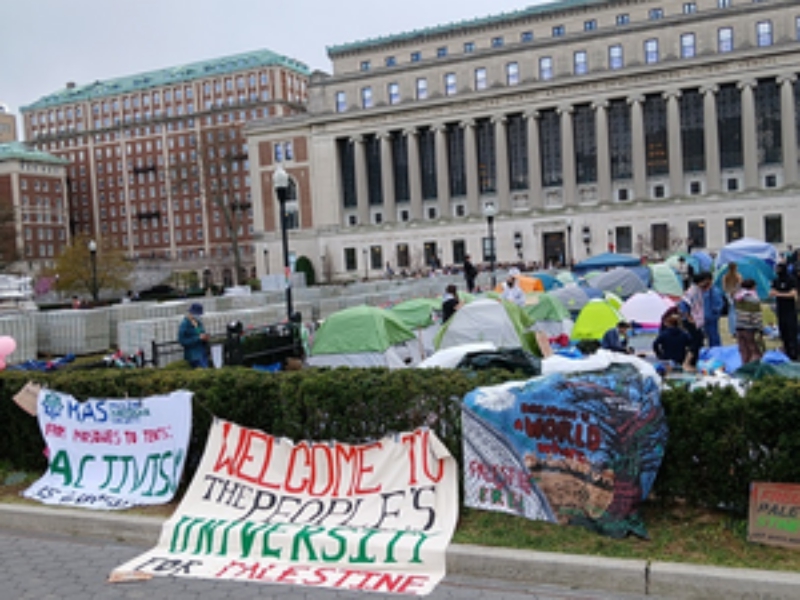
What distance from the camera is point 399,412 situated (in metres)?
7.96

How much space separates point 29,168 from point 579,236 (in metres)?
89.0

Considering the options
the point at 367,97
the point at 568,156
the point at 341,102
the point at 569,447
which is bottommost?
the point at 569,447

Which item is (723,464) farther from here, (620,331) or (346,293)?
(346,293)

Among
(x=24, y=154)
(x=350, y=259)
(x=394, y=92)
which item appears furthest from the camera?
(x=24, y=154)

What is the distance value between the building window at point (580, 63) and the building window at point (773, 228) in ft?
71.3

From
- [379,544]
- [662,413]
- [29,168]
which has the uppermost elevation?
[29,168]

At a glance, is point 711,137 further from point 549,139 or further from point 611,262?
point 611,262

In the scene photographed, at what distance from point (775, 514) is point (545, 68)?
74425 mm

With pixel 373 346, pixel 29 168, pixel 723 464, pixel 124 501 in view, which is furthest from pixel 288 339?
pixel 29 168

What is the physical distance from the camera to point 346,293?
3756 cm

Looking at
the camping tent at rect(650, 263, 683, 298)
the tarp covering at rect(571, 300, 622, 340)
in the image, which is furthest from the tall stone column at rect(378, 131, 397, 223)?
the tarp covering at rect(571, 300, 622, 340)

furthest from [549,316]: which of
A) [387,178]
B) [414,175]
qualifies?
[387,178]

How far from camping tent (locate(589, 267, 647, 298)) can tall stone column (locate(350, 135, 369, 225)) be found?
54.7 meters

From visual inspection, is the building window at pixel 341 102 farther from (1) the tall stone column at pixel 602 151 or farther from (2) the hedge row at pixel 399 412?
(2) the hedge row at pixel 399 412
